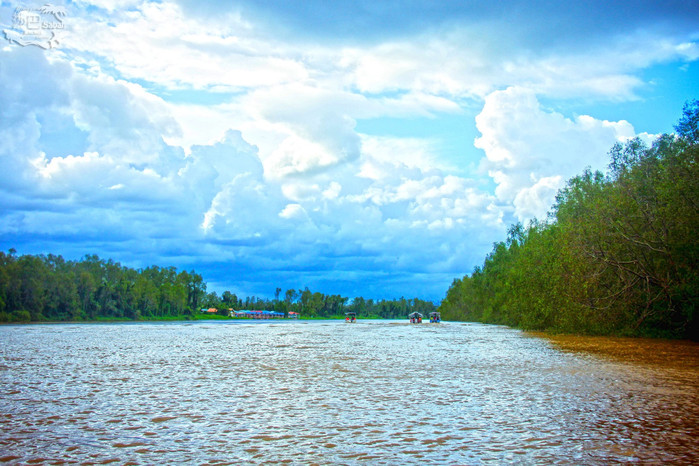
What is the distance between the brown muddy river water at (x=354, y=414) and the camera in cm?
1010

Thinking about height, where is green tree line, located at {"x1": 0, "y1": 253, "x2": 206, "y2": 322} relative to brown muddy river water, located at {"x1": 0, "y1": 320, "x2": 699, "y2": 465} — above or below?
above

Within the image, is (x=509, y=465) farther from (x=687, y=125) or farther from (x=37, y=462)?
(x=687, y=125)

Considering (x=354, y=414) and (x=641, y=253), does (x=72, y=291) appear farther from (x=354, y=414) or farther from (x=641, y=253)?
(x=354, y=414)

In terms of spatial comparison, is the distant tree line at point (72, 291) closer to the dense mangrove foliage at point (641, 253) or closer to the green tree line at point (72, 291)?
the green tree line at point (72, 291)

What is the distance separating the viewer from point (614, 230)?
44.9m

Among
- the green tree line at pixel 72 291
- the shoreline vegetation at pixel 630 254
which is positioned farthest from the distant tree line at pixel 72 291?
the shoreline vegetation at pixel 630 254

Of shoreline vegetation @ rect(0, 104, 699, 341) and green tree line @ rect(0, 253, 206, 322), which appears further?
green tree line @ rect(0, 253, 206, 322)

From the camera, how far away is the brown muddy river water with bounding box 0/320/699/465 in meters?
10.1

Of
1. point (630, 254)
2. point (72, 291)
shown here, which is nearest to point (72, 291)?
point (72, 291)

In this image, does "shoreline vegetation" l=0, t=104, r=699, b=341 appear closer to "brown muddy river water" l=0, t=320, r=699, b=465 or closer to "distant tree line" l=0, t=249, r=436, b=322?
"brown muddy river water" l=0, t=320, r=699, b=465

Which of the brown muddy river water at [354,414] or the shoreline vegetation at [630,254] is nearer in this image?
the brown muddy river water at [354,414]

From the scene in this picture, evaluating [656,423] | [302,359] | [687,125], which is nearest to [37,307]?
[302,359]

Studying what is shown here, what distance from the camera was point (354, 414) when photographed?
45.7ft

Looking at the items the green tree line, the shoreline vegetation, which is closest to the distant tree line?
the green tree line
